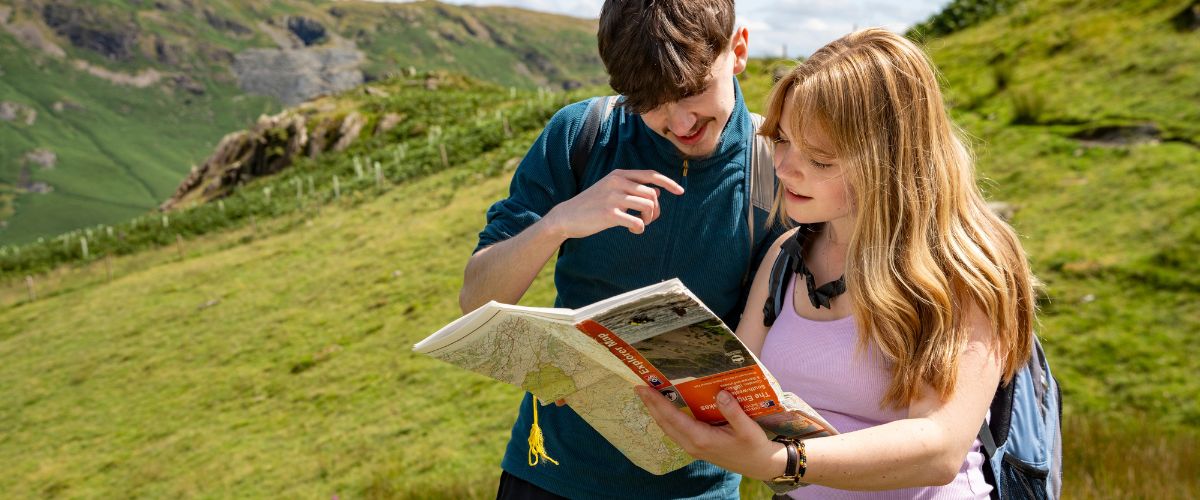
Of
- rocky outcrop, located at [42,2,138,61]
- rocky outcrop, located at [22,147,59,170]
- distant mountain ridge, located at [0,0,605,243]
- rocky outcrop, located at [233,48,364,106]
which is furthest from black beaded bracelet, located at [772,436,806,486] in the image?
rocky outcrop, located at [42,2,138,61]

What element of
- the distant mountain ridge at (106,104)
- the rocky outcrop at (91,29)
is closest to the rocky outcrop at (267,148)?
the distant mountain ridge at (106,104)

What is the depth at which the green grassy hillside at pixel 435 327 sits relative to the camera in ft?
14.9

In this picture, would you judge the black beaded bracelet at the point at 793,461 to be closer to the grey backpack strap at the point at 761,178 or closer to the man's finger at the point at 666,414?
the man's finger at the point at 666,414

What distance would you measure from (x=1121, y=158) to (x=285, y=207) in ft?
51.7

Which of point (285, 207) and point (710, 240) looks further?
point (285, 207)

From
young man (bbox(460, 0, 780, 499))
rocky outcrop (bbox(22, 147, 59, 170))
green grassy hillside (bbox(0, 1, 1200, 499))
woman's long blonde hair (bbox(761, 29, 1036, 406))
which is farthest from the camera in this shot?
rocky outcrop (bbox(22, 147, 59, 170))

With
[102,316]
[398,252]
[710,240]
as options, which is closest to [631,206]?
[710,240]

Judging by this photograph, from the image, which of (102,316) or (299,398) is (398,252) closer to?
(299,398)

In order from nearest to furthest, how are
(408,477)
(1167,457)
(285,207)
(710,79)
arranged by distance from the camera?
1. (710,79)
2. (1167,457)
3. (408,477)
4. (285,207)

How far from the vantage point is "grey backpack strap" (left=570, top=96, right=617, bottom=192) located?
83.4 inches

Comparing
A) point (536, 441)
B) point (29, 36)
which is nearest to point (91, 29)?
point (29, 36)

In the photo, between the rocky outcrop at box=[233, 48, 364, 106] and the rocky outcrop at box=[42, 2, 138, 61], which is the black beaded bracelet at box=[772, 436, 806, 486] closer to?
the rocky outcrop at box=[233, 48, 364, 106]

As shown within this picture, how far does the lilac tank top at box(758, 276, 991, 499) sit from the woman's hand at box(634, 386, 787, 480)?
0.31 metres

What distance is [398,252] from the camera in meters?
10.9
